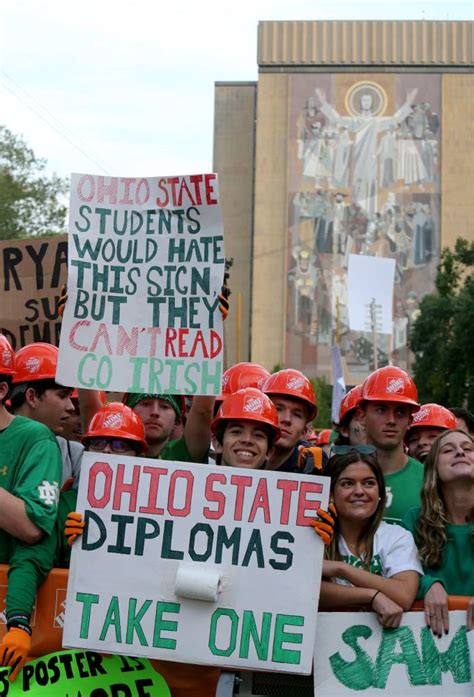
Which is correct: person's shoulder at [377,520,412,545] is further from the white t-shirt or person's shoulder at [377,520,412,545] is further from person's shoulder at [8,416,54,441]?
person's shoulder at [8,416,54,441]

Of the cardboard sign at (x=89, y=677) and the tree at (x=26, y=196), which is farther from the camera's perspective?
the tree at (x=26, y=196)

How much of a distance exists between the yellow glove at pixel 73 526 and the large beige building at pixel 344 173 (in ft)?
194

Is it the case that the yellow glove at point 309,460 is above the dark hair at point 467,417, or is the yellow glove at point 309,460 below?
below

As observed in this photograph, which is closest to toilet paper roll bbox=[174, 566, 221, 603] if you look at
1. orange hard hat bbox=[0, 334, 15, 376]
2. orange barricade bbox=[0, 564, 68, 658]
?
orange barricade bbox=[0, 564, 68, 658]

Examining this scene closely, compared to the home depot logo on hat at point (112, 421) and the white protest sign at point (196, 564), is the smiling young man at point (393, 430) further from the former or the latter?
the home depot logo on hat at point (112, 421)

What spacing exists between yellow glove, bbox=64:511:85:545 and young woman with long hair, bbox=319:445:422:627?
96 centimetres

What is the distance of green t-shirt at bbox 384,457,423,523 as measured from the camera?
17.5 ft

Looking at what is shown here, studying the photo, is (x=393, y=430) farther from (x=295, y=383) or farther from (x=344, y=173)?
(x=344, y=173)

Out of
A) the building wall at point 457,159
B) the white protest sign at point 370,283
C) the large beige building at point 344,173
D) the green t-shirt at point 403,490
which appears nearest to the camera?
the green t-shirt at point 403,490

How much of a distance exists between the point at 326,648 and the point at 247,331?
6459cm

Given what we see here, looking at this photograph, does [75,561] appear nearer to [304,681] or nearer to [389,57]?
[304,681]

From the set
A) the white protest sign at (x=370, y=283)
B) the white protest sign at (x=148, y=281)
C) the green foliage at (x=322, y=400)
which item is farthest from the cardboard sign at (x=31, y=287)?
the green foliage at (x=322, y=400)

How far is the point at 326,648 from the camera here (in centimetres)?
438

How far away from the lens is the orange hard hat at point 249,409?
5.00 metres
